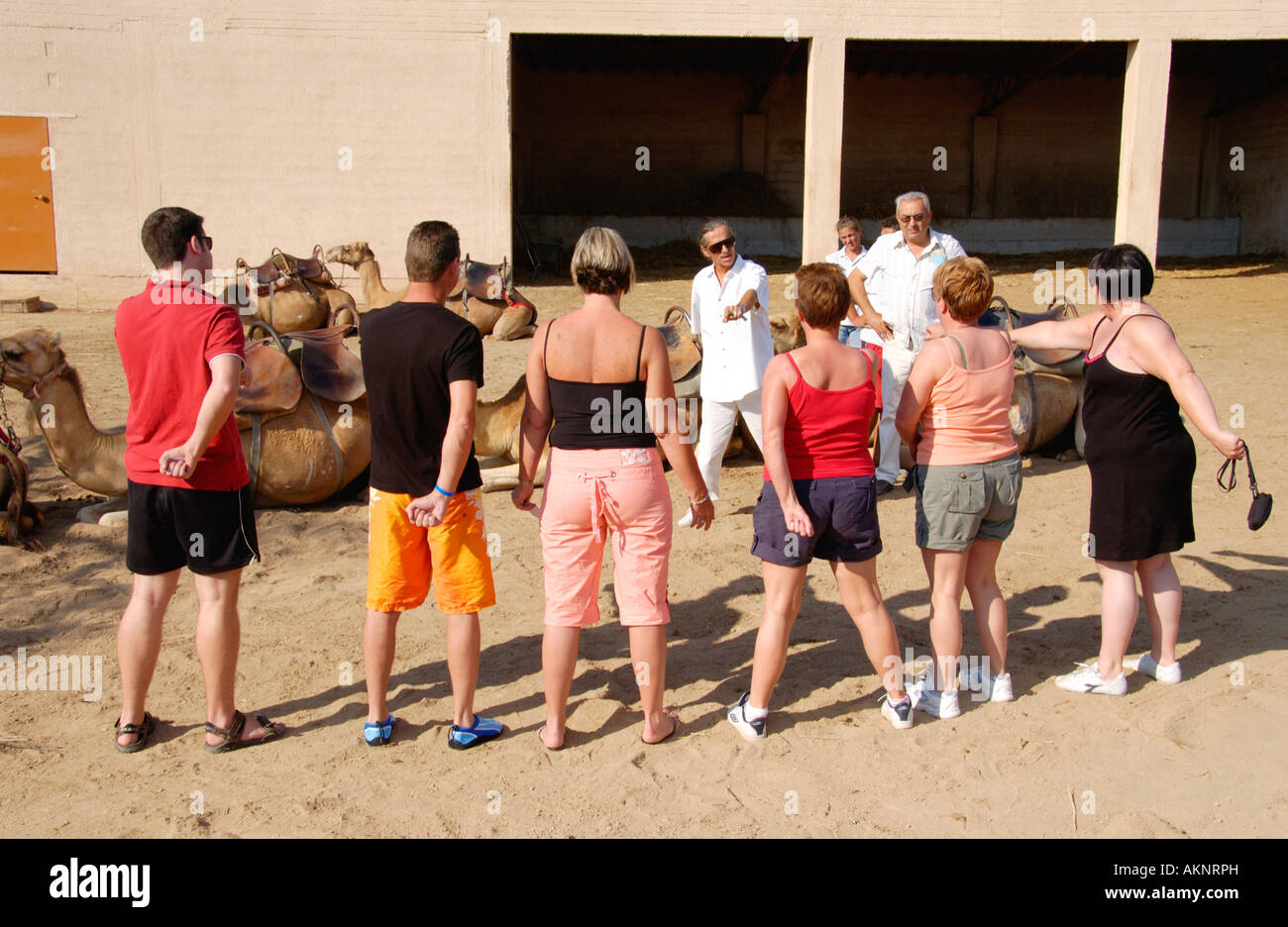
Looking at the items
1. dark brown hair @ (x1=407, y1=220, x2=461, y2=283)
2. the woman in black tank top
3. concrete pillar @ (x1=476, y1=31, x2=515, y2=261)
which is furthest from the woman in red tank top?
concrete pillar @ (x1=476, y1=31, x2=515, y2=261)

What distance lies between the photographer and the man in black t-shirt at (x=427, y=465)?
3363mm

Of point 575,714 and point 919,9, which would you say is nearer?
point 575,714

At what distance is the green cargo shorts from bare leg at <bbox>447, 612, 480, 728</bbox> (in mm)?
1700

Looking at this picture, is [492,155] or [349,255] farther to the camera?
[492,155]

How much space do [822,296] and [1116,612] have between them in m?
1.74

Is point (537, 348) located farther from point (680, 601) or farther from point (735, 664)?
point (680, 601)

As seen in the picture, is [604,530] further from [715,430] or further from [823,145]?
[823,145]

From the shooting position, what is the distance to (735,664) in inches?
176

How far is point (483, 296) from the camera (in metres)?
12.5

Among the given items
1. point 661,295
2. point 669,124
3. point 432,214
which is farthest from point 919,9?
point 669,124

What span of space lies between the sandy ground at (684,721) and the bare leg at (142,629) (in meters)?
0.31

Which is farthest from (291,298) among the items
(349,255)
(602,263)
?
(602,263)

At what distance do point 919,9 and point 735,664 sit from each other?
41.0 ft

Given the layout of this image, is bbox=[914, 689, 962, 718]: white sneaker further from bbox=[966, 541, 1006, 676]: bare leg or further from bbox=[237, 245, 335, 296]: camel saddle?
bbox=[237, 245, 335, 296]: camel saddle
